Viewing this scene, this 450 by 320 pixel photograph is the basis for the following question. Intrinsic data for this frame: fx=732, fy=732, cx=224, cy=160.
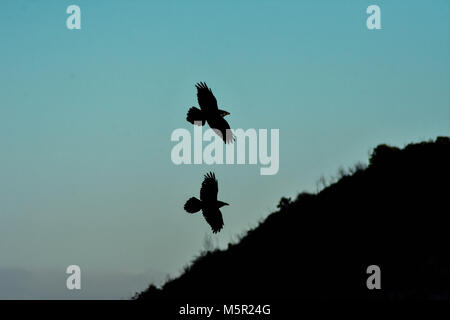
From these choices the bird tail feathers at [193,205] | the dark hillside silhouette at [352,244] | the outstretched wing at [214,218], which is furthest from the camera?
the dark hillside silhouette at [352,244]

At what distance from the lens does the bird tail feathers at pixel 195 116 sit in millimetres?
16344

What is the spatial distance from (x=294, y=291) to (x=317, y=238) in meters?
3.79

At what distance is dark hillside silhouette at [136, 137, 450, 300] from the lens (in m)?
23.5

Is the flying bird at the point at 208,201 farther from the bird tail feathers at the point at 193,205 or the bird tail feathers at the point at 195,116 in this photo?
the bird tail feathers at the point at 195,116

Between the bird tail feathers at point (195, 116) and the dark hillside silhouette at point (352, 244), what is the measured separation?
351 inches

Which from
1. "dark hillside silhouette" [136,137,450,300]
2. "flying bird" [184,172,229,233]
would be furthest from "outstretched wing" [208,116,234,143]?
"dark hillside silhouette" [136,137,450,300]

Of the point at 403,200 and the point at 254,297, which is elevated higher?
the point at 403,200

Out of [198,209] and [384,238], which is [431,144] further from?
[198,209]

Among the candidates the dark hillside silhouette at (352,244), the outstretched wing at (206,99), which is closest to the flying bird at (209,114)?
the outstretched wing at (206,99)

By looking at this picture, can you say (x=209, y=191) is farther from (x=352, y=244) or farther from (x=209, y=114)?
(x=352, y=244)

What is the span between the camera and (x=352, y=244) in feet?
86.2
